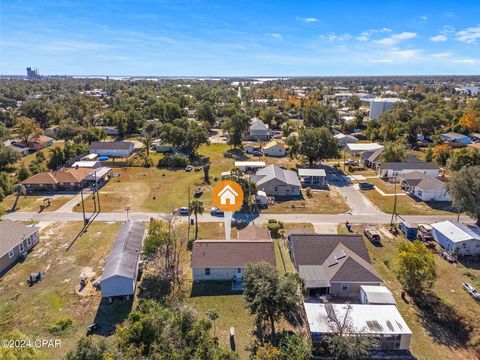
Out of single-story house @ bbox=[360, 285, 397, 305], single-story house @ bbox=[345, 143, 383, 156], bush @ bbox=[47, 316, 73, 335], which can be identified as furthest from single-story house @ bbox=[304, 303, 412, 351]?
single-story house @ bbox=[345, 143, 383, 156]

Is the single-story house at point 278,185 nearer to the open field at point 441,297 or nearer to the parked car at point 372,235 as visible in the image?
the parked car at point 372,235

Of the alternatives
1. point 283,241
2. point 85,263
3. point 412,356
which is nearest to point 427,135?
point 283,241

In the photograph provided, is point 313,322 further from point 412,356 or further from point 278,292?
point 412,356

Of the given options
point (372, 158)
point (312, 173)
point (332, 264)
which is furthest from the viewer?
point (372, 158)

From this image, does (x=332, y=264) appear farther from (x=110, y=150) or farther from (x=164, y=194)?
(x=110, y=150)

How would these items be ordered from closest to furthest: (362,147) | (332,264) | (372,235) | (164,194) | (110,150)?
(332,264), (372,235), (164,194), (110,150), (362,147)

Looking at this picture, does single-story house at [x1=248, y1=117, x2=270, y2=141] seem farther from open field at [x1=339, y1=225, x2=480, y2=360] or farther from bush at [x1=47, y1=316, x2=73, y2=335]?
bush at [x1=47, y1=316, x2=73, y2=335]

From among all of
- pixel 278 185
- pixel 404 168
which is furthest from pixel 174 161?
pixel 404 168
